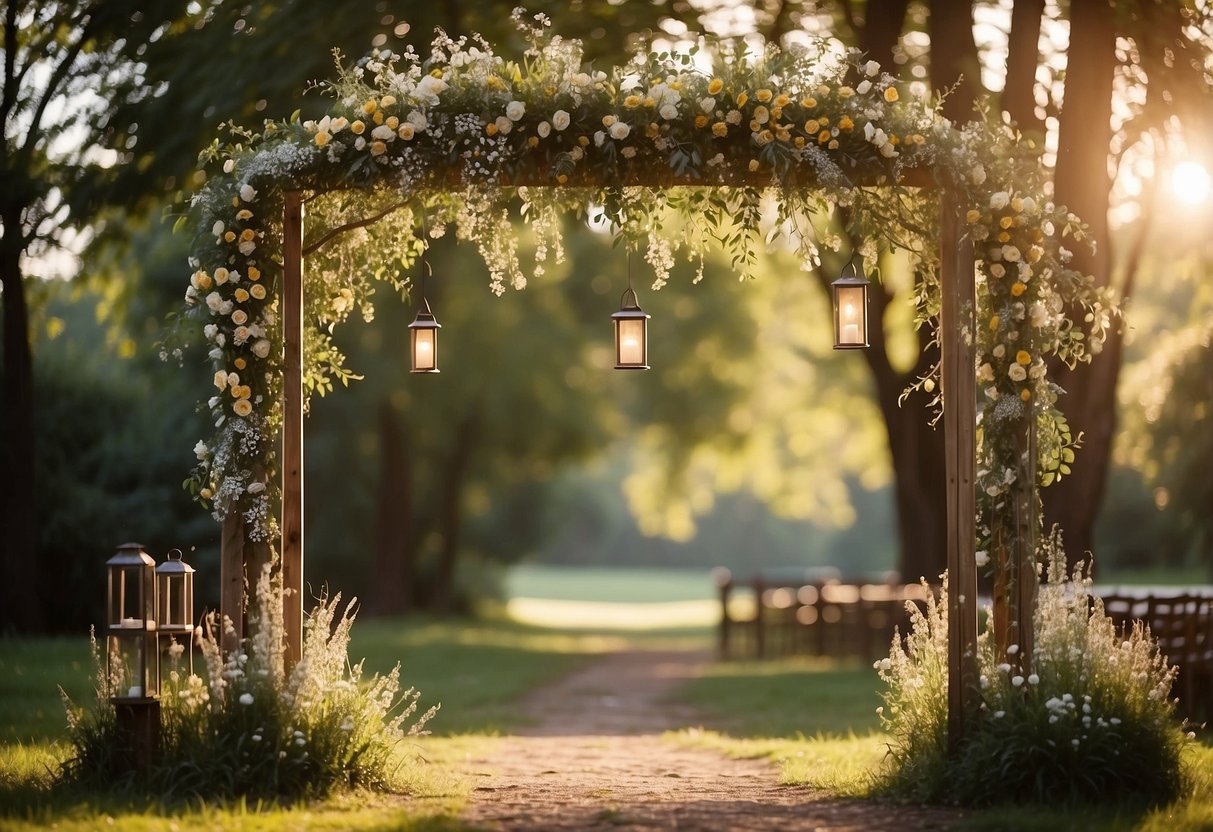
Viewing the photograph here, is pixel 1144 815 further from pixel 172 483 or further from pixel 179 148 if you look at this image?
pixel 172 483

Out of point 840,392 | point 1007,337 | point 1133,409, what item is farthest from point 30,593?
point 840,392

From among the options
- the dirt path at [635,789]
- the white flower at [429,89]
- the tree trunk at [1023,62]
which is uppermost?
the tree trunk at [1023,62]

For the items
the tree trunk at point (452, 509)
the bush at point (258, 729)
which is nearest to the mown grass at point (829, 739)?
the bush at point (258, 729)

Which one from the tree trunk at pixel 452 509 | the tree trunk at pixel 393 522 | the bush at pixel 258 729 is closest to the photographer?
the bush at pixel 258 729

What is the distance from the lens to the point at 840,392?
3156 cm

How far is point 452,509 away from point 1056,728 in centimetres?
2161

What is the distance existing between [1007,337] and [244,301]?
4404mm

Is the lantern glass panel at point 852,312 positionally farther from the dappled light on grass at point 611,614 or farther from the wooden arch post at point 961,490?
the dappled light on grass at point 611,614

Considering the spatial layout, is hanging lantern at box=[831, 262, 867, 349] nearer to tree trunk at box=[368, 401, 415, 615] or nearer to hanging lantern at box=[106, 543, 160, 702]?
hanging lantern at box=[106, 543, 160, 702]

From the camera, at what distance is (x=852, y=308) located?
8266mm

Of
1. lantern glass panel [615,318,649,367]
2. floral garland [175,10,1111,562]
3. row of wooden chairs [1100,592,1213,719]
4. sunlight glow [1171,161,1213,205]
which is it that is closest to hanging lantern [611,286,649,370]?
lantern glass panel [615,318,649,367]

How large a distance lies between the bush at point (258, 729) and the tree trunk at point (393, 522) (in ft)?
58.4

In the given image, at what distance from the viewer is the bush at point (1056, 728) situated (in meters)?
7.43

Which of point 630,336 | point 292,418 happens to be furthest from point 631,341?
point 292,418
